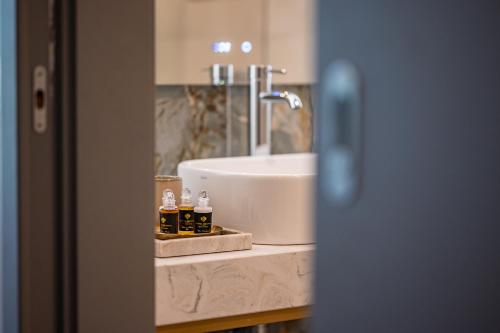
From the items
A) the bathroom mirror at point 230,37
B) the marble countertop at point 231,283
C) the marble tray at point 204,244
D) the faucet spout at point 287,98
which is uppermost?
the bathroom mirror at point 230,37

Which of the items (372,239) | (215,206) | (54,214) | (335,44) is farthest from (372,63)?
(215,206)

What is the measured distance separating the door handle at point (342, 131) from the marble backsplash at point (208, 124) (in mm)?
1887

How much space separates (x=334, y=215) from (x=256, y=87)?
6.43ft

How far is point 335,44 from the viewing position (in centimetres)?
66

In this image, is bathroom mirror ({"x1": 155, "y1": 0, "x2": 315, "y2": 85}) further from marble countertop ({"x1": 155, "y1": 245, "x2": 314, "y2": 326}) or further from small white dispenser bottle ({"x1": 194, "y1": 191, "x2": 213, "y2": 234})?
marble countertop ({"x1": 155, "y1": 245, "x2": 314, "y2": 326})

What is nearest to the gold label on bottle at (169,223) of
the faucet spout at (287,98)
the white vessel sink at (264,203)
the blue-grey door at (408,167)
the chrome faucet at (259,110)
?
the white vessel sink at (264,203)

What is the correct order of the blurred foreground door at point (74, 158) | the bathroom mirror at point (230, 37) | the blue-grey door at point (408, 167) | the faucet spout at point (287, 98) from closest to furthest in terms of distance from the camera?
the blue-grey door at point (408, 167) < the blurred foreground door at point (74, 158) < the faucet spout at point (287, 98) < the bathroom mirror at point (230, 37)

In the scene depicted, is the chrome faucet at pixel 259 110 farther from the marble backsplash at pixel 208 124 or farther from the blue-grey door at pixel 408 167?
the blue-grey door at pixel 408 167

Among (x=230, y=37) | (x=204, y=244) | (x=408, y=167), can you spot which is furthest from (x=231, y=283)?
(x=408, y=167)

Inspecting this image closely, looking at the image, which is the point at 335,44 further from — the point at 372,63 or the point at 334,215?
the point at 334,215

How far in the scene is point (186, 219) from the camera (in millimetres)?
1923

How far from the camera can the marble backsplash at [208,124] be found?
2570mm

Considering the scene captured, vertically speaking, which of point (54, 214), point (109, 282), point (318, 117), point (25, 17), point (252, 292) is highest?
point (25, 17)

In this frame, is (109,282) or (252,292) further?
(252,292)
